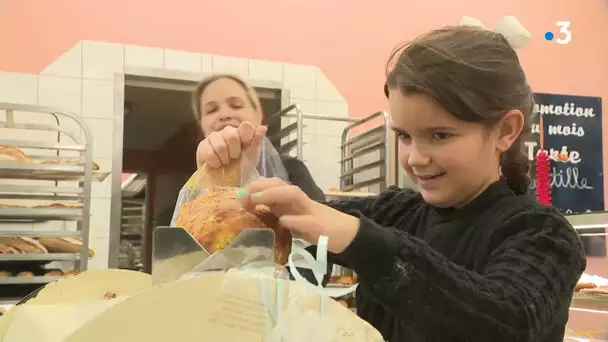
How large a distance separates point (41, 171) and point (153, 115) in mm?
1261

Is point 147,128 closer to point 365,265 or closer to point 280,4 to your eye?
point 280,4

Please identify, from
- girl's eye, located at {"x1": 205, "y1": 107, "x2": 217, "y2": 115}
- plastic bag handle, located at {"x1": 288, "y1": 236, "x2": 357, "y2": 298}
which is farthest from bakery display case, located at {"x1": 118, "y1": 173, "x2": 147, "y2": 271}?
plastic bag handle, located at {"x1": 288, "y1": 236, "x2": 357, "y2": 298}

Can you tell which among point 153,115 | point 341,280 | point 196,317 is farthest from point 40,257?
point 196,317

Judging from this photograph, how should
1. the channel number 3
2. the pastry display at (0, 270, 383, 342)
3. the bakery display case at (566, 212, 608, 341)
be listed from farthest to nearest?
the channel number 3
the bakery display case at (566, 212, 608, 341)
the pastry display at (0, 270, 383, 342)

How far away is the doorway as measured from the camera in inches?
116

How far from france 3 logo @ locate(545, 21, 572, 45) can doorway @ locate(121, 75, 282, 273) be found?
5.16 ft

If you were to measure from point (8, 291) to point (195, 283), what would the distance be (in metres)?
2.02

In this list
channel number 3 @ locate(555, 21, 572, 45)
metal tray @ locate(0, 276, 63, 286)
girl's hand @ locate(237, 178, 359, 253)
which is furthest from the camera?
channel number 3 @ locate(555, 21, 572, 45)

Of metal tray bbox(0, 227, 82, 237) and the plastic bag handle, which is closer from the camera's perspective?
the plastic bag handle

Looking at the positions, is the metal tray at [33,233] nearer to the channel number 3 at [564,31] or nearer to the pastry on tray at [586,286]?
the pastry on tray at [586,286]

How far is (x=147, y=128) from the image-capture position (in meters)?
3.66

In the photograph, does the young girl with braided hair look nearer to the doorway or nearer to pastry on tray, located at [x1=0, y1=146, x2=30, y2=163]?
pastry on tray, located at [x1=0, y1=146, x2=30, y2=163]

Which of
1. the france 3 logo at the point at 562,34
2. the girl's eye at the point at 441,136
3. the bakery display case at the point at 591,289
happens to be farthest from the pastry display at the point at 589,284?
the france 3 logo at the point at 562,34

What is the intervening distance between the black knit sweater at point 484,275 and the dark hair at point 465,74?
4.7 inches
